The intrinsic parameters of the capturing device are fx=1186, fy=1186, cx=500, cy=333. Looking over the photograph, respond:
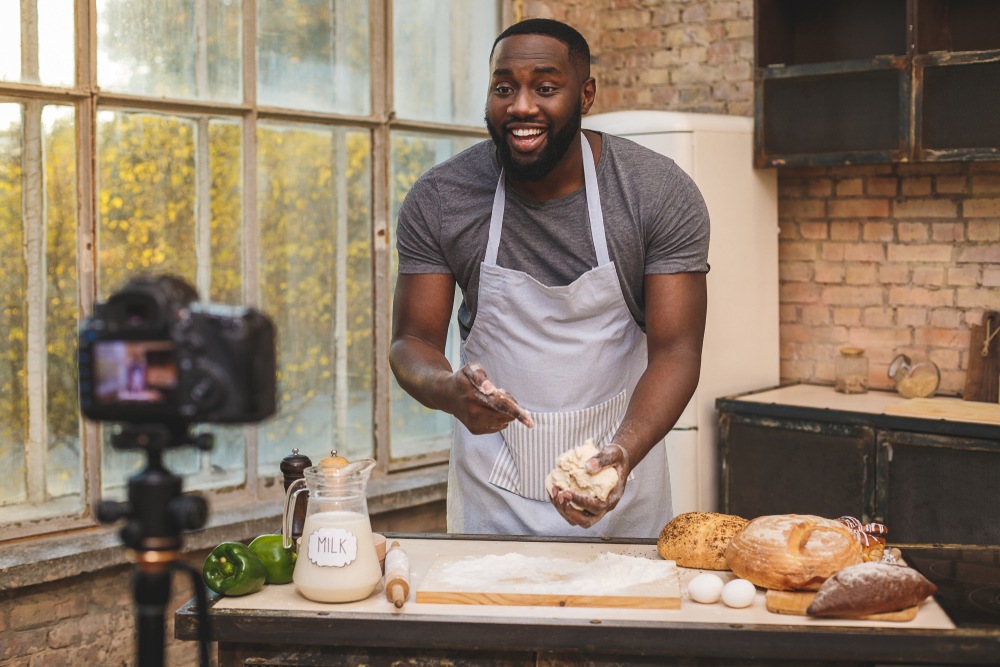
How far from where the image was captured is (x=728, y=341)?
4570 millimetres

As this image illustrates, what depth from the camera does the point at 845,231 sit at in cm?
479

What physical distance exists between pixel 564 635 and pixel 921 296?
3.19m

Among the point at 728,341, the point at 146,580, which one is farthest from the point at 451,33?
the point at 146,580

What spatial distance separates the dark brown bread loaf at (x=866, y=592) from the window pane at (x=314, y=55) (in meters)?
2.80

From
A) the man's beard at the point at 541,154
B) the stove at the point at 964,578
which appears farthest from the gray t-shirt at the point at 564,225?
the stove at the point at 964,578

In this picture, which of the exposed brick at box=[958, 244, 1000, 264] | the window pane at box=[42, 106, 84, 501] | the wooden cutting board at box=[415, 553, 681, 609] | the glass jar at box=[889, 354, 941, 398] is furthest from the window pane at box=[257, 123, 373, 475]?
the exposed brick at box=[958, 244, 1000, 264]

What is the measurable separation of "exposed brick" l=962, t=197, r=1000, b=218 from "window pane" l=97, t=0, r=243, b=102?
270 centimetres

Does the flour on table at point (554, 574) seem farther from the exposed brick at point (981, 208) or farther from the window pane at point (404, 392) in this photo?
the exposed brick at point (981, 208)

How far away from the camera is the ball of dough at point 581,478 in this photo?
212 centimetres

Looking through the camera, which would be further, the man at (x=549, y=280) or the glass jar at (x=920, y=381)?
the glass jar at (x=920, y=381)

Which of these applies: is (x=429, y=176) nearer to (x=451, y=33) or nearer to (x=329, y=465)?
(x=329, y=465)

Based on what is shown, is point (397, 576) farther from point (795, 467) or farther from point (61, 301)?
point (795, 467)

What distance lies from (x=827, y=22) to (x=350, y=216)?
203cm

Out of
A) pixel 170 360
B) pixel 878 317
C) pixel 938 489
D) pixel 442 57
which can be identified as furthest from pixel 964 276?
pixel 170 360
